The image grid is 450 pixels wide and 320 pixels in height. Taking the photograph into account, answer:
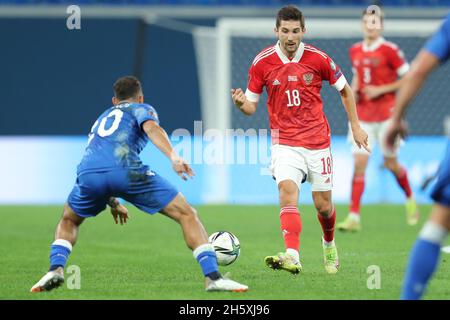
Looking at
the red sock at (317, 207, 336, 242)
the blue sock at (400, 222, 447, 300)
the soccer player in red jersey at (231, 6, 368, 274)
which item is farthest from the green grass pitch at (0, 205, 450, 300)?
the blue sock at (400, 222, 447, 300)

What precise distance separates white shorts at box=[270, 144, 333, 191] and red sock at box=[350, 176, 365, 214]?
3997mm

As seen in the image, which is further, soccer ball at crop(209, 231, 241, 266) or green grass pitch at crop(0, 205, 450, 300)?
soccer ball at crop(209, 231, 241, 266)

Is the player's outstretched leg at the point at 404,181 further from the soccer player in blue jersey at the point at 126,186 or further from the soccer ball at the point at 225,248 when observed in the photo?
the soccer player in blue jersey at the point at 126,186

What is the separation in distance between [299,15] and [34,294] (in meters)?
2.95

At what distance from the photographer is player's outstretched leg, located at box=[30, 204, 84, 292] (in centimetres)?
668

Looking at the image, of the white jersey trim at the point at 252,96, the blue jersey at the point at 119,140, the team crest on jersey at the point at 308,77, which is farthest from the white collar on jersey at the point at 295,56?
the blue jersey at the point at 119,140

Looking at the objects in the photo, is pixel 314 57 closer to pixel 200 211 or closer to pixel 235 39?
pixel 200 211

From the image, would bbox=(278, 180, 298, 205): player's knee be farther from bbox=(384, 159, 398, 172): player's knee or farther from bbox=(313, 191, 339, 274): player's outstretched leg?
bbox=(384, 159, 398, 172): player's knee

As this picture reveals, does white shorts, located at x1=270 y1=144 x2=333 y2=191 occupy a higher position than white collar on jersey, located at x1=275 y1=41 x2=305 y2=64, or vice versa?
white collar on jersey, located at x1=275 y1=41 x2=305 y2=64

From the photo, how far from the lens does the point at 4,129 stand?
22.3m

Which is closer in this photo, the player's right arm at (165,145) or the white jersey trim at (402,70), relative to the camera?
the player's right arm at (165,145)

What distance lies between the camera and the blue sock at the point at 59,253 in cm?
677

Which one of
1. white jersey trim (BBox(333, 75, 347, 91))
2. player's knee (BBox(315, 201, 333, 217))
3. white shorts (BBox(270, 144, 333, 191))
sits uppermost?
white jersey trim (BBox(333, 75, 347, 91))
